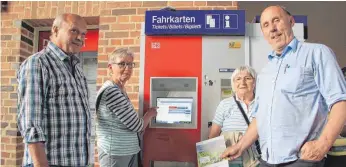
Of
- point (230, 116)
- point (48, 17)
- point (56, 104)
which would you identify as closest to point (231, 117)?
point (230, 116)

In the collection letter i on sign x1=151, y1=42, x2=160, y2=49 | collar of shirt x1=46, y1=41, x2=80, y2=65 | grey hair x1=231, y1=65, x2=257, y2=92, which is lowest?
grey hair x1=231, y1=65, x2=257, y2=92

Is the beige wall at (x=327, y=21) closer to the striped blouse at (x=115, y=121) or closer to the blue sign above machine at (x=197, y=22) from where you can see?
the blue sign above machine at (x=197, y=22)

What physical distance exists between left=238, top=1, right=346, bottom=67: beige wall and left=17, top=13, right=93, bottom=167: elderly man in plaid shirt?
4024 mm

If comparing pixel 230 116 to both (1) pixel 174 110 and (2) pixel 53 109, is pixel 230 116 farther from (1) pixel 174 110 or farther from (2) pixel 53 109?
(2) pixel 53 109

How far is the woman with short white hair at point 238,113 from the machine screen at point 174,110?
25 cm

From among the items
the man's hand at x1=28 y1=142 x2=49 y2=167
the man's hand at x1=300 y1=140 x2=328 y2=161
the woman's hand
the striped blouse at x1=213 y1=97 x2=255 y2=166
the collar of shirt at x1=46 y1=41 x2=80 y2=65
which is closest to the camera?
the man's hand at x1=300 y1=140 x2=328 y2=161

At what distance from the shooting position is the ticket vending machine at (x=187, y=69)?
2.38m

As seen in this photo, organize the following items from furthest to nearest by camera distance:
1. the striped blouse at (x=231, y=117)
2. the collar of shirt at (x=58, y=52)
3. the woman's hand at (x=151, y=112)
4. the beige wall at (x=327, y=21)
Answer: the beige wall at (x=327, y=21), the woman's hand at (x=151, y=112), the striped blouse at (x=231, y=117), the collar of shirt at (x=58, y=52)

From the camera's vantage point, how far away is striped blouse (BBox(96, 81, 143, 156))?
205 cm

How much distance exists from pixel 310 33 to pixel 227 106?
12.4ft

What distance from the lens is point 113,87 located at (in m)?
2.07

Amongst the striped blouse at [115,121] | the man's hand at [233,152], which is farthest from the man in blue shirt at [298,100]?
the striped blouse at [115,121]

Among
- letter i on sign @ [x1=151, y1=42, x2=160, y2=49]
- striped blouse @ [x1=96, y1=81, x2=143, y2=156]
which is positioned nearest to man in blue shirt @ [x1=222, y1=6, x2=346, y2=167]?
striped blouse @ [x1=96, y1=81, x2=143, y2=156]

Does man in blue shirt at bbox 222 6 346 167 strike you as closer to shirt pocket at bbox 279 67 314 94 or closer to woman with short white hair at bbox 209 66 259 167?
shirt pocket at bbox 279 67 314 94
